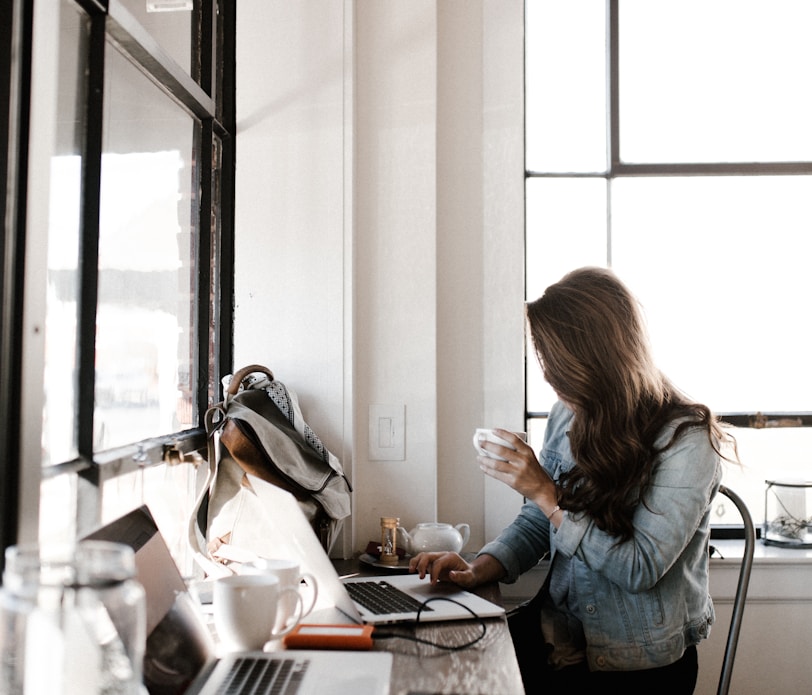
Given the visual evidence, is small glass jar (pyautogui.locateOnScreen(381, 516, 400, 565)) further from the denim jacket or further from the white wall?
the denim jacket

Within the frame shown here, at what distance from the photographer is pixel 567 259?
2.47 metres

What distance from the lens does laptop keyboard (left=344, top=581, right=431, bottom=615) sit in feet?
4.69

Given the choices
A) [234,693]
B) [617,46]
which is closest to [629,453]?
[234,693]

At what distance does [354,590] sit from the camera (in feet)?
5.18

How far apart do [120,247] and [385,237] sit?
0.88 meters

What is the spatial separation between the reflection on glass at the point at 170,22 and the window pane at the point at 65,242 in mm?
224

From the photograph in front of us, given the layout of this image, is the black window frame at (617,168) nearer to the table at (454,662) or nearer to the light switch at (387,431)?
the light switch at (387,431)

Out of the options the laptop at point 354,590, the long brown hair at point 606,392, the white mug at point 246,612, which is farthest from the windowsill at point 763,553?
the white mug at point 246,612

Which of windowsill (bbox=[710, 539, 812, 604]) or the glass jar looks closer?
the glass jar

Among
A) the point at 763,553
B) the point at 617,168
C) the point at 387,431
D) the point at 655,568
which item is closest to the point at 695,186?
the point at 617,168

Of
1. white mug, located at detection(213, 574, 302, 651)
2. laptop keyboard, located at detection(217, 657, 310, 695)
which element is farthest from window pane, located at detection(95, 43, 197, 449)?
laptop keyboard, located at detection(217, 657, 310, 695)

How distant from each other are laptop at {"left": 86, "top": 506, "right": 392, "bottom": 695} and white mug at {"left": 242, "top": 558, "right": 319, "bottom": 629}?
0.06 m

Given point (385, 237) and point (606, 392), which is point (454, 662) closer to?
point (606, 392)

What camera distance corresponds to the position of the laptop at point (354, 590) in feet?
4.39
